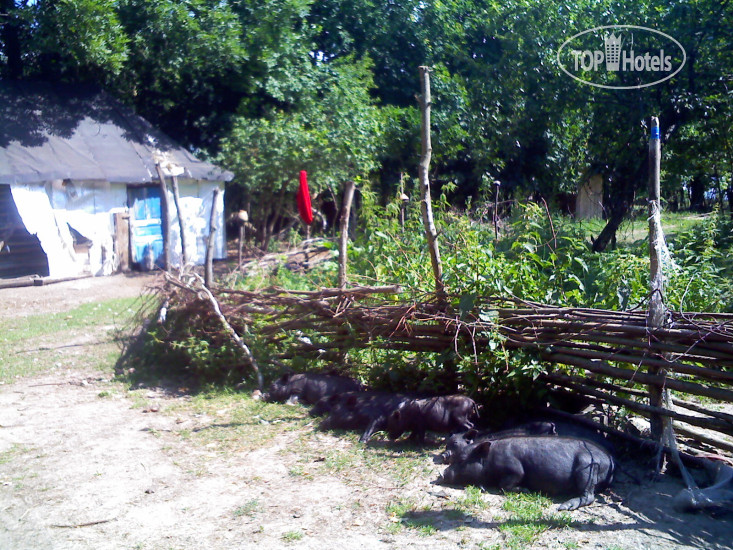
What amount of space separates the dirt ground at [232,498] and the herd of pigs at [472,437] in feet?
0.47

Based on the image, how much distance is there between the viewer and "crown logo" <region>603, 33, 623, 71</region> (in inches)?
485

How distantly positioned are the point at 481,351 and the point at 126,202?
466 inches

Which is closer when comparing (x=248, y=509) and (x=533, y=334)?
(x=248, y=509)

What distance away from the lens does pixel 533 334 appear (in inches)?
213

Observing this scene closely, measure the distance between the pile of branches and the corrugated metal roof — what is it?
7.54m

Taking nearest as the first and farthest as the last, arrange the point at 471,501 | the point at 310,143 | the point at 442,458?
the point at 471,501 < the point at 442,458 < the point at 310,143

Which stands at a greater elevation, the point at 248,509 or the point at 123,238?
the point at 123,238

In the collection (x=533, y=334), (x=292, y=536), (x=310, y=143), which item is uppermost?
(x=310, y=143)

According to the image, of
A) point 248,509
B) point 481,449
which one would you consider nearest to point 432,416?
point 481,449

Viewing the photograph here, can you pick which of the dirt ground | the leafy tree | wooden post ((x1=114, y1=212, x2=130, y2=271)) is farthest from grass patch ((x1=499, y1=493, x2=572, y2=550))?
wooden post ((x1=114, y1=212, x2=130, y2=271))

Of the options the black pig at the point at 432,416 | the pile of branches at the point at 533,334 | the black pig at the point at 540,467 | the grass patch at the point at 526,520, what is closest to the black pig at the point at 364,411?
the black pig at the point at 432,416

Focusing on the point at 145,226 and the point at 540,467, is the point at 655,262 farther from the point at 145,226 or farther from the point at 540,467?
the point at 145,226

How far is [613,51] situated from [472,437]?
31.5 feet

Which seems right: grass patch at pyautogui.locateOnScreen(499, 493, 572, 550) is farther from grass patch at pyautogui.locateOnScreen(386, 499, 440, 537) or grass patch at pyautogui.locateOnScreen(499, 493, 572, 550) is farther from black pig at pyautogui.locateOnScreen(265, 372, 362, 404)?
black pig at pyautogui.locateOnScreen(265, 372, 362, 404)
